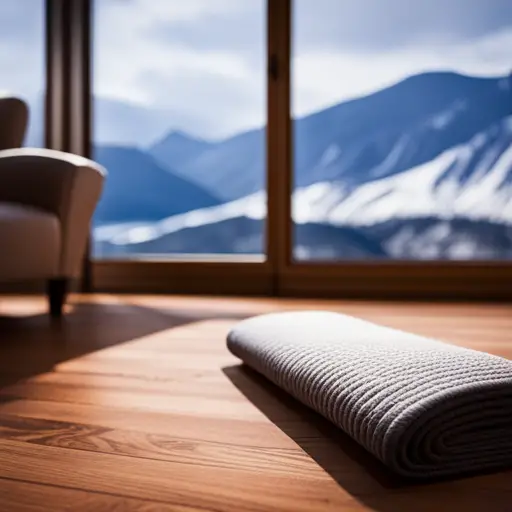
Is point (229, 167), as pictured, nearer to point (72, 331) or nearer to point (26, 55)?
point (26, 55)

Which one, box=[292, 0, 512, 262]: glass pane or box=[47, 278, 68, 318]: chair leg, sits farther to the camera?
Result: box=[292, 0, 512, 262]: glass pane

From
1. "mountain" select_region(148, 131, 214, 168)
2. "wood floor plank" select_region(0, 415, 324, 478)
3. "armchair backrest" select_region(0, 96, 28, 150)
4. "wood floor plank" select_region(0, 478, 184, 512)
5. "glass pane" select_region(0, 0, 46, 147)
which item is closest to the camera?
"wood floor plank" select_region(0, 478, 184, 512)

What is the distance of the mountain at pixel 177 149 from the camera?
3717 mm

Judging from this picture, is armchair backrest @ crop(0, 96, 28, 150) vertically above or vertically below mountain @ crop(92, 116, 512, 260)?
above

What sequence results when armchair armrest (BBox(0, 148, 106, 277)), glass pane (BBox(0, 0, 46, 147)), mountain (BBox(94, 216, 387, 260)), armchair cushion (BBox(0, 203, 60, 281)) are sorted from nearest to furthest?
armchair cushion (BBox(0, 203, 60, 281)), armchair armrest (BBox(0, 148, 106, 277)), glass pane (BBox(0, 0, 46, 147)), mountain (BBox(94, 216, 387, 260))

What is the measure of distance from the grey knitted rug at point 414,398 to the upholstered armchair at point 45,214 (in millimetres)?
1119

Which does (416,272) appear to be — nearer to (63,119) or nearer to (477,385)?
(63,119)

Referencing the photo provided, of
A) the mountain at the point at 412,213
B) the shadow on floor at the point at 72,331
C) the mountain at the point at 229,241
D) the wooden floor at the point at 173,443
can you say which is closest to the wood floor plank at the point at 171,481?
the wooden floor at the point at 173,443

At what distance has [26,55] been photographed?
10.6ft

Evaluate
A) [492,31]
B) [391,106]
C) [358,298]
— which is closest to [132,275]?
[358,298]

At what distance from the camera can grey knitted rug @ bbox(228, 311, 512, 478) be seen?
58cm

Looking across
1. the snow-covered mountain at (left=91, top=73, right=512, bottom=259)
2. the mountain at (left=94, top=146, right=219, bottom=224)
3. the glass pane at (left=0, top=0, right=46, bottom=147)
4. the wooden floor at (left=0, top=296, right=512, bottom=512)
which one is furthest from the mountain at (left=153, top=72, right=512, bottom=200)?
the wooden floor at (left=0, top=296, right=512, bottom=512)

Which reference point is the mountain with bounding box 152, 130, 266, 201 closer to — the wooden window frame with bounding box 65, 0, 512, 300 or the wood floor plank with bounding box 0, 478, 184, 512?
the wooden window frame with bounding box 65, 0, 512, 300

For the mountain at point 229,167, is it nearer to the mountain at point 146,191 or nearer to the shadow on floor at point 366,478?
the mountain at point 146,191
